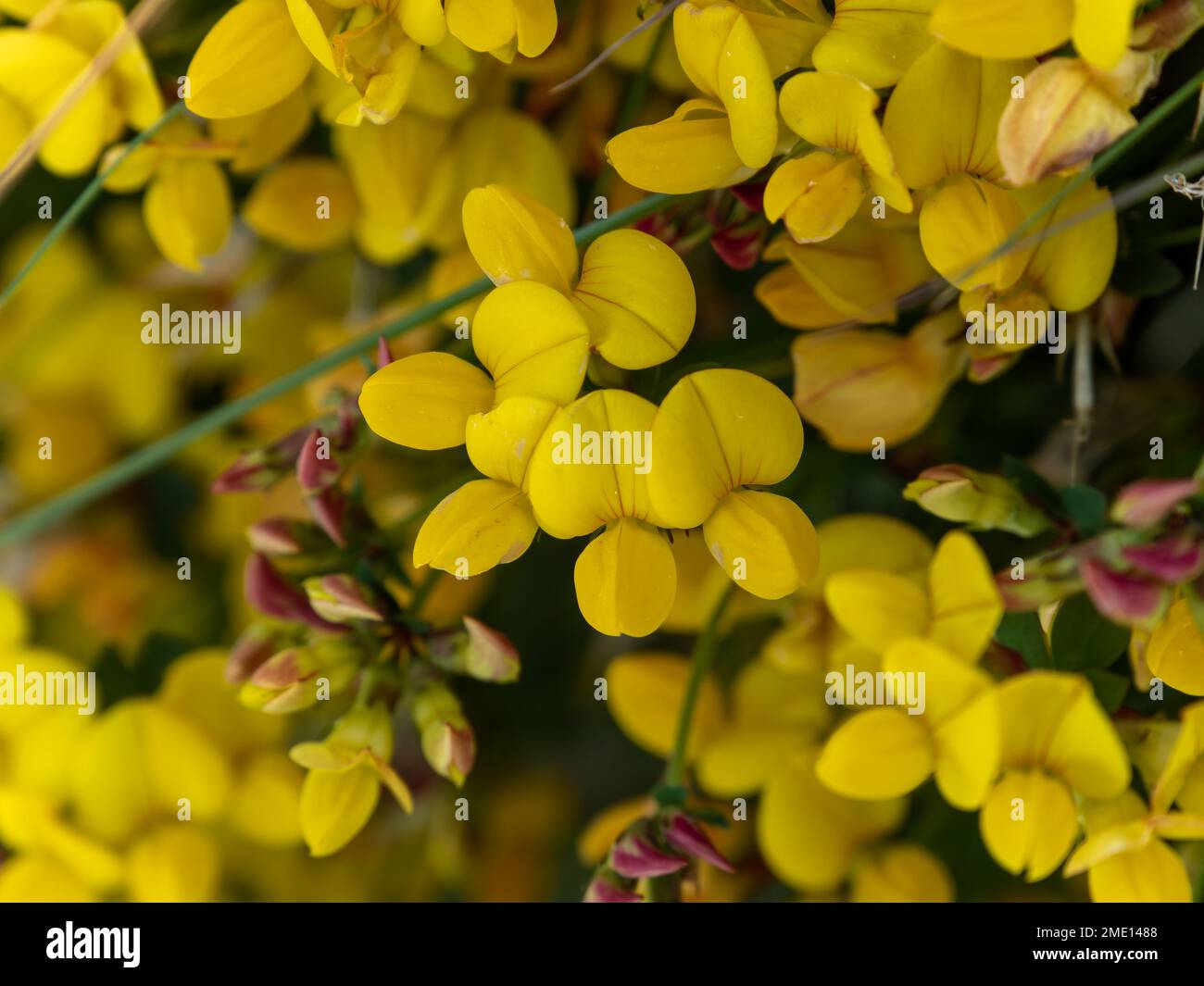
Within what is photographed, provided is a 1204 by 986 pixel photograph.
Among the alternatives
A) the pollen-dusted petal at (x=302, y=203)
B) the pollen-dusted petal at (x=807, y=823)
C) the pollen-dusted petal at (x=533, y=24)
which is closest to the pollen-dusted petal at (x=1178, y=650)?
the pollen-dusted petal at (x=807, y=823)

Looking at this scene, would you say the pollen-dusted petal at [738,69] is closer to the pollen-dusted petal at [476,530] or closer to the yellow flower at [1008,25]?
the yellow flower at [1008,25]

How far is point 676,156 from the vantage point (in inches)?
18.3

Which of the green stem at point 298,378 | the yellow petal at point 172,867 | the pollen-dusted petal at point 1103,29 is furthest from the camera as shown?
the yellow petal at point 172,867

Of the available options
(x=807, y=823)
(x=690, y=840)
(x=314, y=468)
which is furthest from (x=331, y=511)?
(x=807, y=823)

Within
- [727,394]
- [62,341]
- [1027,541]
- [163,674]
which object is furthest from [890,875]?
[62,341]

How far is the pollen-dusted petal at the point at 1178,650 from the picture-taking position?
0.44 metres

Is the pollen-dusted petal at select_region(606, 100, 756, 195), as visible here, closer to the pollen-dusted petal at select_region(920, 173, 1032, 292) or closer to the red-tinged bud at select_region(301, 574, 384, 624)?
the pollen-dusted petal at select_region(920, 173, 1032, 292)

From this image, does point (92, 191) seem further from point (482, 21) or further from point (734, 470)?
point (734, 470)

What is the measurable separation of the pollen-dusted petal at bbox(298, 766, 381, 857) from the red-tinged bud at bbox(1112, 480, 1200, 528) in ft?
1.17

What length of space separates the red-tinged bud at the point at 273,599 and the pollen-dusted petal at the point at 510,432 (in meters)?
0.14

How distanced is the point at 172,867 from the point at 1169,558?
52cm

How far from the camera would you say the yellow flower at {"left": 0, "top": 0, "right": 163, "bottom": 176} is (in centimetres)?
55

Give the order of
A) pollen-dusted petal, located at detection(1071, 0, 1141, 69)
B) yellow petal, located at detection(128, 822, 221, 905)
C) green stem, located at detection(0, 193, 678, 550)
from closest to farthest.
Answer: pollen-dusted petal, located at detection(1071, 0, 1141, 69) < green stem, located at detection(0, 193, 678, 550) < yellow petal, located at detection(128, 822, 221, 905)

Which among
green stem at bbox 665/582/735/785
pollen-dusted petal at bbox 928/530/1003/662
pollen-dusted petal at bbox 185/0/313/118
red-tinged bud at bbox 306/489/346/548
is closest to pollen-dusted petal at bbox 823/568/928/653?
pollen-dusted petal at bbox 928/530/1003/662
